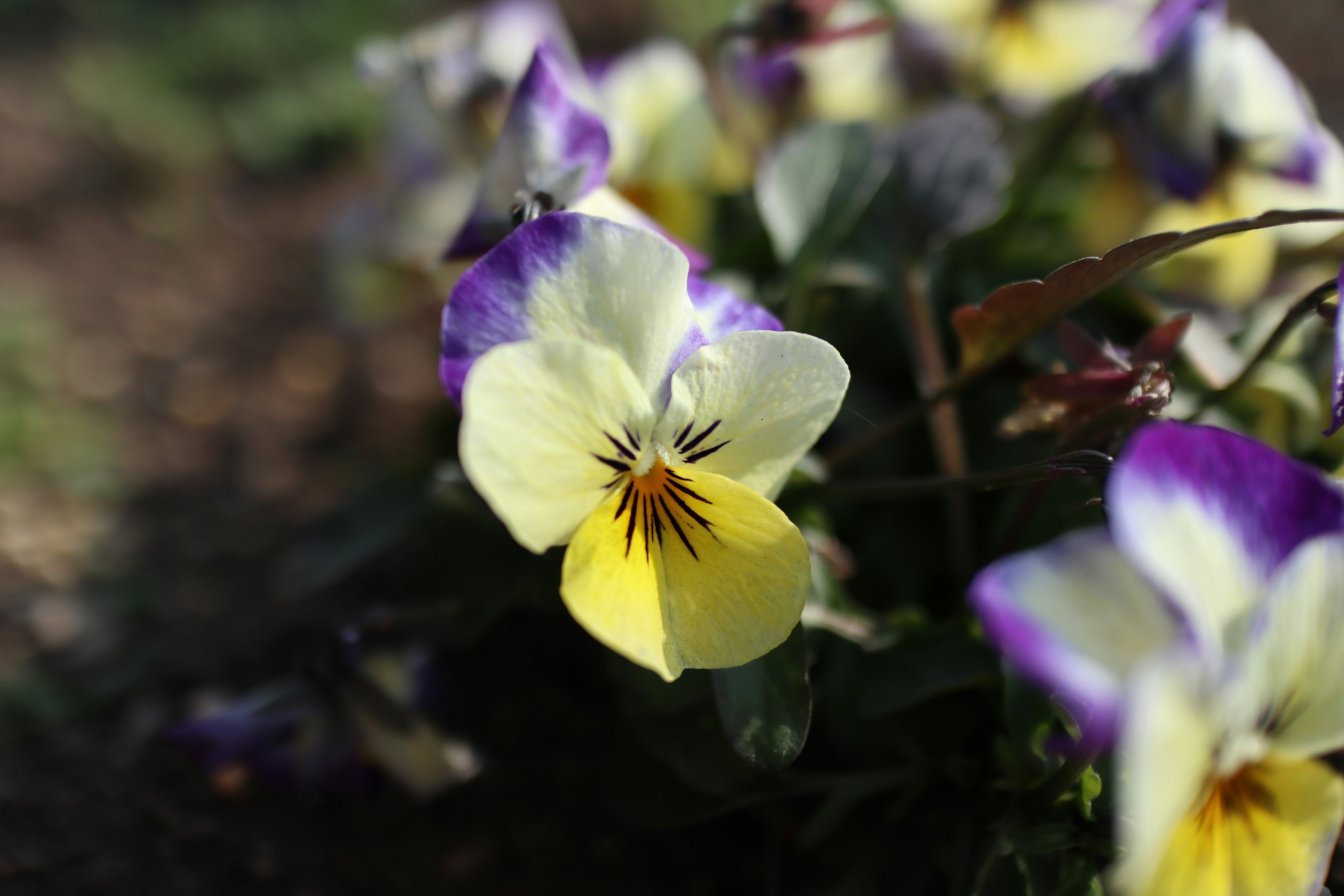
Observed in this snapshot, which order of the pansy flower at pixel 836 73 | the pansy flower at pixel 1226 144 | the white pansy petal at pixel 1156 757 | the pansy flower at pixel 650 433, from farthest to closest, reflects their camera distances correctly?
1. the pansy flower at pixel 836 73
2. the pansy flower at pixel 1226 144
3. the pansy flower at pixel 650 433
4. the white pansy petal at pixel 1156 757

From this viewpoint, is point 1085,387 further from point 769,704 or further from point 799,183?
point 799,183

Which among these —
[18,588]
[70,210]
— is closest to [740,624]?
[18,588]

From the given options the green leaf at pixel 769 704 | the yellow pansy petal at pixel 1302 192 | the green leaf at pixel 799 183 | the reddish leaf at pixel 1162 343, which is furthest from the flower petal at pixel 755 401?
the yellow pansy petal at pixel 1302 192

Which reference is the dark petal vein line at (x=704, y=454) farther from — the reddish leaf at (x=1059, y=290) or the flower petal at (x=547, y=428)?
the reddish leaf at (x=1059, y=290)

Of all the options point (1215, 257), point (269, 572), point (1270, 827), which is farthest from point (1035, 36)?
point (269, 572)

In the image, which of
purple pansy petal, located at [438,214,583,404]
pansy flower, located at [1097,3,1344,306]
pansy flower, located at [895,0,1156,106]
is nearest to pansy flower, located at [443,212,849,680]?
purple pansy petal, located at [438,214,583,404]

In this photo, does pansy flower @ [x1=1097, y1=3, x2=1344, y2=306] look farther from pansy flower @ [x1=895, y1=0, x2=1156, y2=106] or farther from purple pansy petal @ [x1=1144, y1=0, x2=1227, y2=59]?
pansy flower @ [x1=895, y1=0, x2=1156, y2=106]
